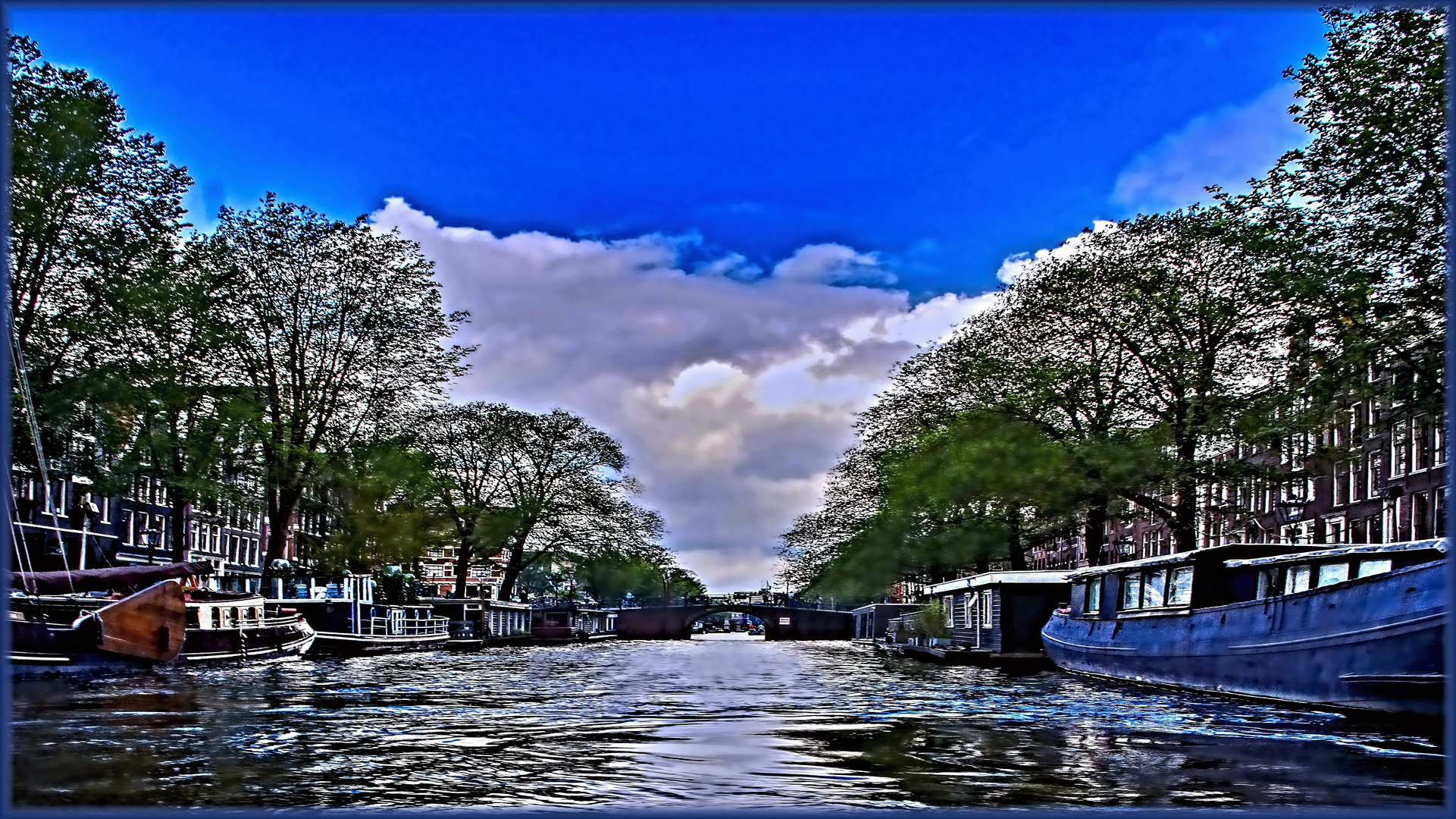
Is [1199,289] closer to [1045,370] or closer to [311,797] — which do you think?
[1045,370]

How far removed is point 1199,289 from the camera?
4266 cm

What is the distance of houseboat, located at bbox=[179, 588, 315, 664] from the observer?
41.8m

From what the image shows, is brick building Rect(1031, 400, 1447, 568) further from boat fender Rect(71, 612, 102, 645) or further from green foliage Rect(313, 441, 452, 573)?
boat fender Rect(71, 612, 102, 645)

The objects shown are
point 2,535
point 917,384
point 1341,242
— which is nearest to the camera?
point 2,535

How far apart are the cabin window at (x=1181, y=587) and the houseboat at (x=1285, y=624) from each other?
0.16ft

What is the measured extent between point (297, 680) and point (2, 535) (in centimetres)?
2673

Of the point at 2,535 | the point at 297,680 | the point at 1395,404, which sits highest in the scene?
the point at 1395,404

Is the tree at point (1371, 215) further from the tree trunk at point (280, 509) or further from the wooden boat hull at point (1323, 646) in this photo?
the tree trunk at point (280, 509)

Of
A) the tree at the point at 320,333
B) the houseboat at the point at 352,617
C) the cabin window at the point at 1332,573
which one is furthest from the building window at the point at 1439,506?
the houseboat at the point at 352,617

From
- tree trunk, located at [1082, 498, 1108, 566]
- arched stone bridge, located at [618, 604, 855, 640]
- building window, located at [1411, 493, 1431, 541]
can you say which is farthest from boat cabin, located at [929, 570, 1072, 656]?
arched stone bridge, located at [618, 604, 855, 640]

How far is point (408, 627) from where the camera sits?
6919 cm

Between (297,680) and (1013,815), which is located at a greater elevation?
(1013,815)

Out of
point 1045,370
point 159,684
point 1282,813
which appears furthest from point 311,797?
point 1045,370

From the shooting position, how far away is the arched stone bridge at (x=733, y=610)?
434 feet
